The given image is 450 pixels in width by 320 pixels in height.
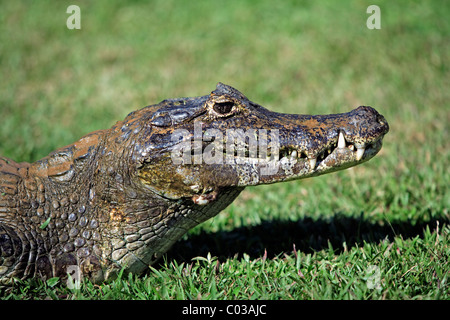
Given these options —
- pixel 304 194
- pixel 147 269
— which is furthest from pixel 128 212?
pixel 304 194

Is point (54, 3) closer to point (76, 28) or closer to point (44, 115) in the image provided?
point (76, 28)

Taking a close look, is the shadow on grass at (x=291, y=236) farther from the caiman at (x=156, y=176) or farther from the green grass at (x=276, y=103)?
the caiman at (x=156, y=176)

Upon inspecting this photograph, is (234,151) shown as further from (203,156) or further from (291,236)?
(291,236)

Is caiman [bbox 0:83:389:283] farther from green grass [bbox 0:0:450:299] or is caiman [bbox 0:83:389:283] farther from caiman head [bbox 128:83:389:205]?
green grass [bbox 0:0:450:299]

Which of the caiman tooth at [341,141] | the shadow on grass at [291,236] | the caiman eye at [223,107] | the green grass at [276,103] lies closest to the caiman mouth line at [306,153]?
the caiman tooth at [341,141]

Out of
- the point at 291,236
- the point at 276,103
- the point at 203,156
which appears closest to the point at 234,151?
the point at 203,156

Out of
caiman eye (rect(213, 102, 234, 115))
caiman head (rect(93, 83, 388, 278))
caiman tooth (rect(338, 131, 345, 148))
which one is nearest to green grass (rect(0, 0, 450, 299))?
caiman head (rect(93, 83, 388, 278))
